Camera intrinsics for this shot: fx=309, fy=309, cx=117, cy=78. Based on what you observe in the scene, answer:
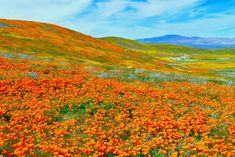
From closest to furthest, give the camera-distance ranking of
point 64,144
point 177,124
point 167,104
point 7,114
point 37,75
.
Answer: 1. point 64,144
2. point 177,124
3. point 7,114
4. point 167,104
5. point 37,75

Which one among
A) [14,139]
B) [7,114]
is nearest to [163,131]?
[14,139]

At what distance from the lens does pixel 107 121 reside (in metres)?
11.2

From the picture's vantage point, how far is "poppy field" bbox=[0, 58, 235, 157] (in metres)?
8.17

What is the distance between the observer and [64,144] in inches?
342

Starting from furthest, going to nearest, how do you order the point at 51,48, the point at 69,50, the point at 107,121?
the point at 69,50 < the point at 51,48 < the point at 107,121

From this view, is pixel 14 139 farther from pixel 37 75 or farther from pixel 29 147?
pixel 37 75

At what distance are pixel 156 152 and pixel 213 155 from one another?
1.44 m

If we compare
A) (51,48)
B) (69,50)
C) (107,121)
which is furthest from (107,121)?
(69,50)

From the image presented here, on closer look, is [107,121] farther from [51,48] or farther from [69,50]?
[69,50]

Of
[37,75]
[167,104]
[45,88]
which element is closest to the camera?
[167,104]

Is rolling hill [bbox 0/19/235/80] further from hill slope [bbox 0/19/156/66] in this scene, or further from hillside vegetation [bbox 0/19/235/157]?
hillside vegetation [bbox 0/19/235/157]

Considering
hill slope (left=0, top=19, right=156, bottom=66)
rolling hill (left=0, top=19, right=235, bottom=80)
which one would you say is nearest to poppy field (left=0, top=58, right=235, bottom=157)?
rolling hill (left=0, top=19, right=235, bottom=80)

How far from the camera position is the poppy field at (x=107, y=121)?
322 inches

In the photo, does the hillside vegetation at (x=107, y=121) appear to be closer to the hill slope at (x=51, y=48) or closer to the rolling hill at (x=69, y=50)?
the rolling hill at (x=69, y=50)
